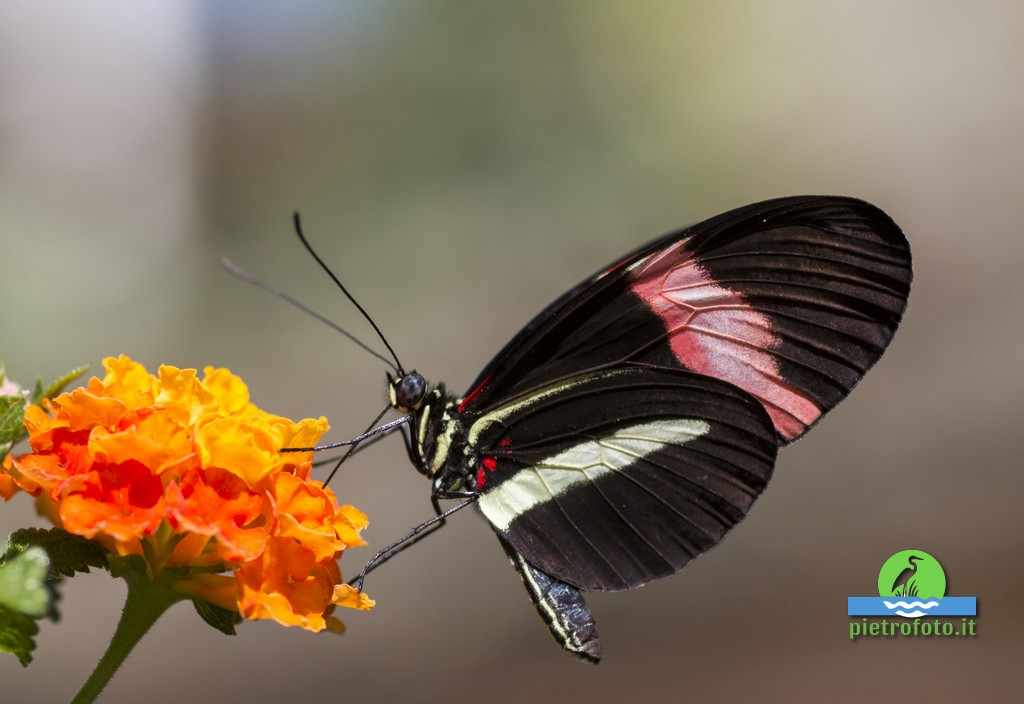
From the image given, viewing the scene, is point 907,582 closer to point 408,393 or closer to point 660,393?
point 660,393

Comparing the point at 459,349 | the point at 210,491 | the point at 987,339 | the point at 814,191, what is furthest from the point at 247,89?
the point at 210,491

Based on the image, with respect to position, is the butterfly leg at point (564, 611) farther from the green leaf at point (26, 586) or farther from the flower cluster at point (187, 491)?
the green leaf at point (26, 586)

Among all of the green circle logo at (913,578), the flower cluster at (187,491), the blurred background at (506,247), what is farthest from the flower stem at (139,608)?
the blurred background at (506,247)

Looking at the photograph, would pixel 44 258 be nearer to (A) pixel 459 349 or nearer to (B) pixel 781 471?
(A) pixel 459 349

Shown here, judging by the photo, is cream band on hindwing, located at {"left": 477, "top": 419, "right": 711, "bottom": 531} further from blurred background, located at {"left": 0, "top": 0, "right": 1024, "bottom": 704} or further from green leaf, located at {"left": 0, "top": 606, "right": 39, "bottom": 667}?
blurred background, located at {"left": 0, "top": 0, "right": 1024, "bottom": 704}

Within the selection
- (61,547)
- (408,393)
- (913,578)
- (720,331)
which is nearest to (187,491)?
(61,547)

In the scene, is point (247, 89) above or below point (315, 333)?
above
